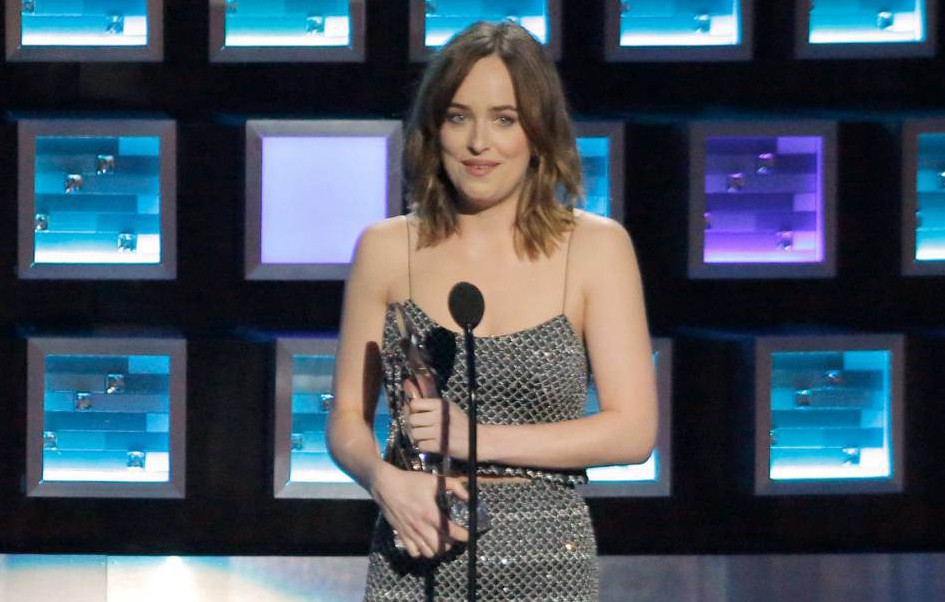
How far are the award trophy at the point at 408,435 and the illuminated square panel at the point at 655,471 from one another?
195 cm

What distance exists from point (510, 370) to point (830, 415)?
2.04 m

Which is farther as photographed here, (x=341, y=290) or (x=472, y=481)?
(x=341, y=290)

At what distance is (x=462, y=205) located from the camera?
5.06ft

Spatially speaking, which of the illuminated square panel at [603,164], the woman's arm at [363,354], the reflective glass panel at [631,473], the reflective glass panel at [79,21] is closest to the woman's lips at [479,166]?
the woman's arm at [363,354]

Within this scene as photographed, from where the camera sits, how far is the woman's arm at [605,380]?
1418mm

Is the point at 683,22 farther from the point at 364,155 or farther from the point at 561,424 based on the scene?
the point at 561,424

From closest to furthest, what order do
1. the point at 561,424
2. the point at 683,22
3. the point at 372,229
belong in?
the point at 561,424 → the point at 372,229 → the point at 683,22

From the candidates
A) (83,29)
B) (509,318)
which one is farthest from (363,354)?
(83,29)

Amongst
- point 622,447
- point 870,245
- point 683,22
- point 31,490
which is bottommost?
point 31,490

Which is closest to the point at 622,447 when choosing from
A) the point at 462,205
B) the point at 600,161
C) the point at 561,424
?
the point at 561,424

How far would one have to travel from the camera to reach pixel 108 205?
3283mm

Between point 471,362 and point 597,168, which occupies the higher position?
point 597,168

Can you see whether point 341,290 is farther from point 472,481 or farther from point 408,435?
point 472,481

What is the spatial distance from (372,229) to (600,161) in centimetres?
178
